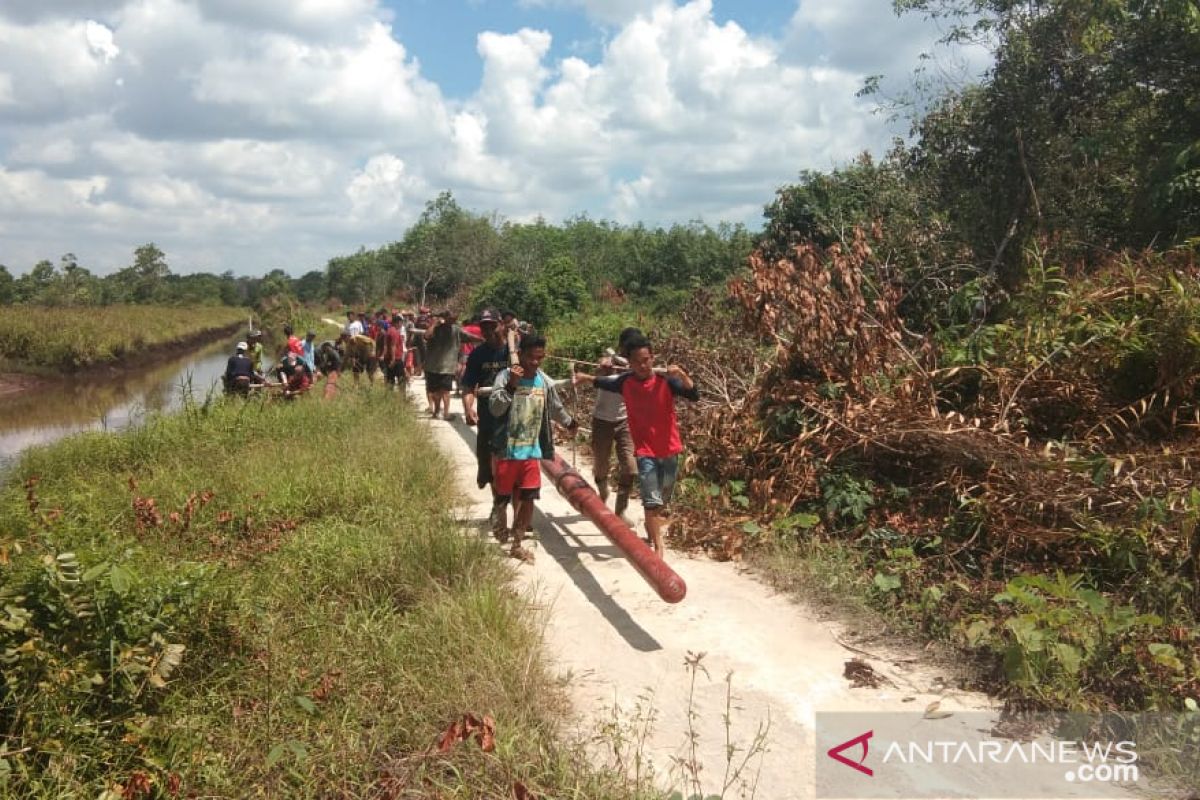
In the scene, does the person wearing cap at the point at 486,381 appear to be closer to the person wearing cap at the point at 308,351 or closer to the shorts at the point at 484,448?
the shorts at the point at 484,448

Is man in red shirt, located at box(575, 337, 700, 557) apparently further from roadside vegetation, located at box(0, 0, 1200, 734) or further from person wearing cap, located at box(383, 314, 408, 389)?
person wearing cap, located at box(383, 314, 408, 389)

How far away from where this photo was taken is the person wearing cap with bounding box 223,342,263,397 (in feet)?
37.2

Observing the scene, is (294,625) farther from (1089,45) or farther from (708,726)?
(1089,45)

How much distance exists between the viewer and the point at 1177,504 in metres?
4.11

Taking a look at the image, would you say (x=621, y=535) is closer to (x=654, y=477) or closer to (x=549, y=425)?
(x=654, y=477)

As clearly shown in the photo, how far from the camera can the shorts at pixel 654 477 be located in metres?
5.29

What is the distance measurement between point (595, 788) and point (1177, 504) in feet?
11.1

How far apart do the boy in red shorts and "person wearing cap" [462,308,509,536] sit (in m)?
0.27

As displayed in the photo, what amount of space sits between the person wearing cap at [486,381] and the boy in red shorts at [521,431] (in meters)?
0.27

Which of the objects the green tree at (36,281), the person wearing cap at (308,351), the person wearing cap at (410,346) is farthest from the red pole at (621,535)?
the green tree at (36,281)

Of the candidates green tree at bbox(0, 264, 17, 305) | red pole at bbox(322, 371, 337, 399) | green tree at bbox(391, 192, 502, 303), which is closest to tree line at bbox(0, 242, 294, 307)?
green tree at bbox(0, 264, 17, 305)

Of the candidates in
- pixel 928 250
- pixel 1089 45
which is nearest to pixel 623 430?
pixel 928 250

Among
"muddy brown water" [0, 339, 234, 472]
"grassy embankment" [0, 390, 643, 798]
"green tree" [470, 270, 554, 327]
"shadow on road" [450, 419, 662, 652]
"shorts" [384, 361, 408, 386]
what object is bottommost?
"muddy brown water" [0, 339, 234, 472]

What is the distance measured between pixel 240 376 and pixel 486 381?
6219 mm
